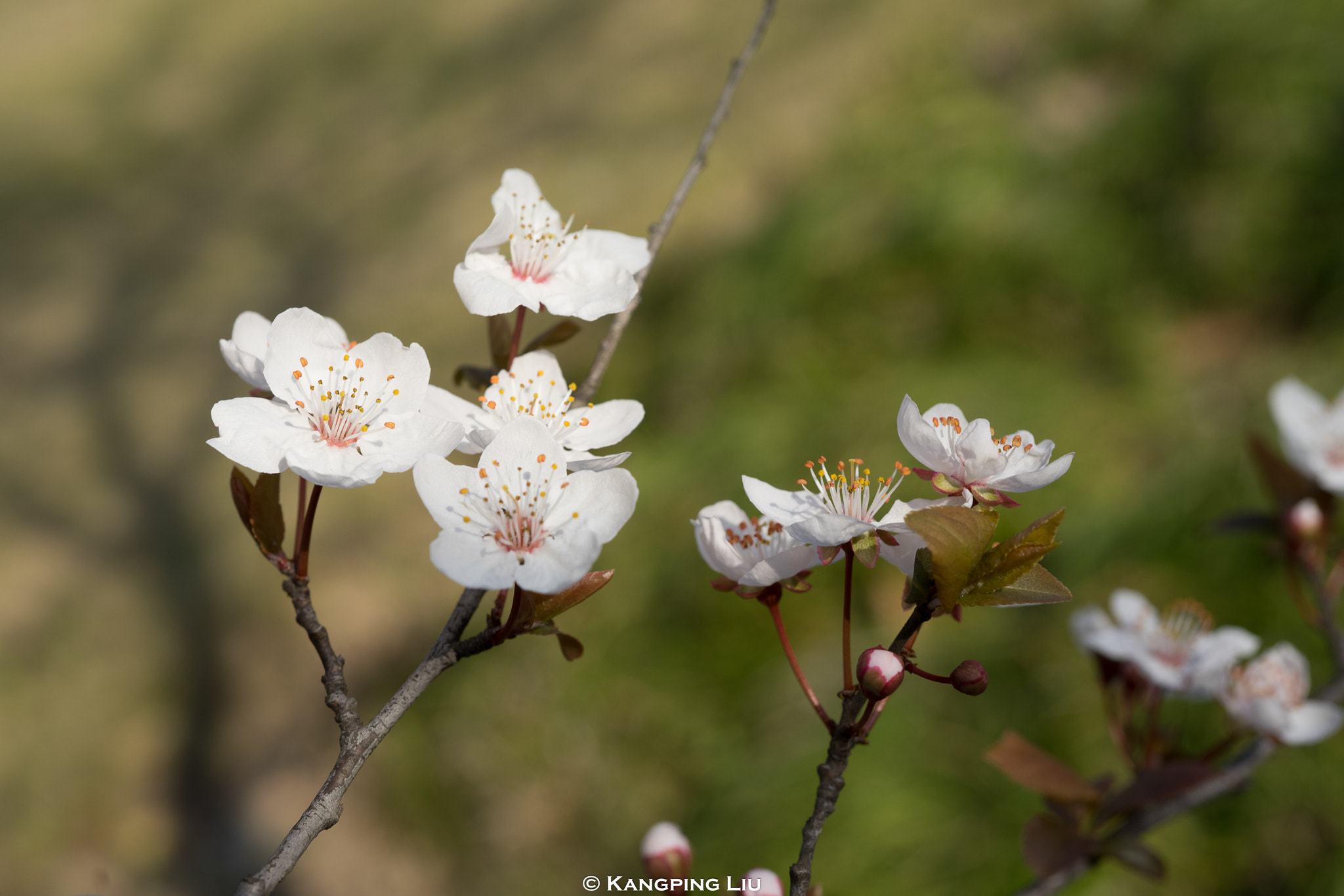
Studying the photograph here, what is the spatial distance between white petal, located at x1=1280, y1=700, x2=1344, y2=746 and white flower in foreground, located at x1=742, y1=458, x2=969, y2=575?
1.71ft

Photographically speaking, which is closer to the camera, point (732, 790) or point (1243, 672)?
point (1243, 672)

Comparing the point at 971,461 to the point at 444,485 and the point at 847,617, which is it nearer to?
the point at 847,617

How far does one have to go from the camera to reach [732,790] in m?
1.84

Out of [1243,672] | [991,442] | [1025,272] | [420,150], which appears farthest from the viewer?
[420,150]

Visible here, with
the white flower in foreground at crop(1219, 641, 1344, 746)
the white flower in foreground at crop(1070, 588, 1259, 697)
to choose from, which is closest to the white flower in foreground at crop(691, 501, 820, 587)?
the white flower in foreground at crop(1070, 588, 1259, 697)

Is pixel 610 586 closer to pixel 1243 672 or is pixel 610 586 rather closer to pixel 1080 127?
pixel 1243 672

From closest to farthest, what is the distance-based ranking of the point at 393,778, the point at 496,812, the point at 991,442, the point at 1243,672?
the point at 991,442, the point at 1243,672, the point at 496,812, the point at 393,778

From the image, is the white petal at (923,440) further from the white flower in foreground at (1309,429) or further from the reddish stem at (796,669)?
the white flower in foreground at (1309,429)

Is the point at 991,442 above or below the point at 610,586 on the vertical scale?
above

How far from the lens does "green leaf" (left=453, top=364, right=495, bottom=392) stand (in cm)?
75

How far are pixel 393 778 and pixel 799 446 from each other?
4.35 ft

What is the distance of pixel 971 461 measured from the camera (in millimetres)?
606

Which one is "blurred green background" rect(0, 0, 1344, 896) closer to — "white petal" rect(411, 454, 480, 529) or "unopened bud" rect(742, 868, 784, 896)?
"unopened bud" rect(742, 868, 784, 896)

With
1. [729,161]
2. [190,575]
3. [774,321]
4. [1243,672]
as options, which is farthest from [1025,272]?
[190,575]
